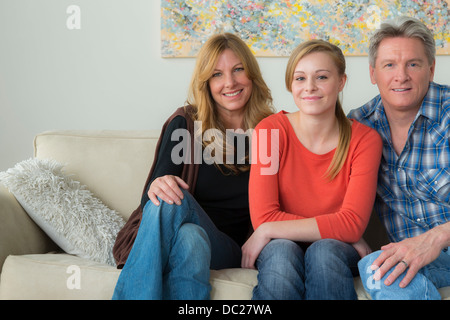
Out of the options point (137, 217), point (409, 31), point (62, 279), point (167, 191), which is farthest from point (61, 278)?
point (409, 31)

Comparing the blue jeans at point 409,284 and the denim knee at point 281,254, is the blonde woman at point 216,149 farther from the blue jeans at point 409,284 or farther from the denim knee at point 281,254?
the blue jeans at point 409,284

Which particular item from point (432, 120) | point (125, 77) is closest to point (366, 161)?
point (432, 120)

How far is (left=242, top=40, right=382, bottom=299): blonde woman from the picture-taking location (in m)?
1.43

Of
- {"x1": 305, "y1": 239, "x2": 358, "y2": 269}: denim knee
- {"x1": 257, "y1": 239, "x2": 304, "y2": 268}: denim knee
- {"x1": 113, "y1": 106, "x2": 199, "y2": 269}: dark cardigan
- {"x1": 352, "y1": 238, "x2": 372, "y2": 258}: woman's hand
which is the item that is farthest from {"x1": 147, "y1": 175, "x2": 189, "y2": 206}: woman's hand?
{"x1": 352, "y1": 238, "x2": 372, "y2": 258}: woman's hand

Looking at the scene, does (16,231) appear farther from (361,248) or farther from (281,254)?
(361,248)

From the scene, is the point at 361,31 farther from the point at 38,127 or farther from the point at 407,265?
the point at 38,127

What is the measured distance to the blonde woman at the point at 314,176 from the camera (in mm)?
1429

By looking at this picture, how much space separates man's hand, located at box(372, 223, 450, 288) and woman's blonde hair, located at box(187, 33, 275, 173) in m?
0.57

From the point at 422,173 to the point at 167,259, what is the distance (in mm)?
819

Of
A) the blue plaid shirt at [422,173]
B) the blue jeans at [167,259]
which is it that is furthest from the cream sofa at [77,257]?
the blue plaid shirt at [422,173]

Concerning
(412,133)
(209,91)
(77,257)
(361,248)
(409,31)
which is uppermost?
(409,31)

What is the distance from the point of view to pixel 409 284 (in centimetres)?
128

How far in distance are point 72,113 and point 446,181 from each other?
221cm

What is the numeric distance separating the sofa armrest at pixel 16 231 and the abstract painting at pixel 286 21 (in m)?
1.39
